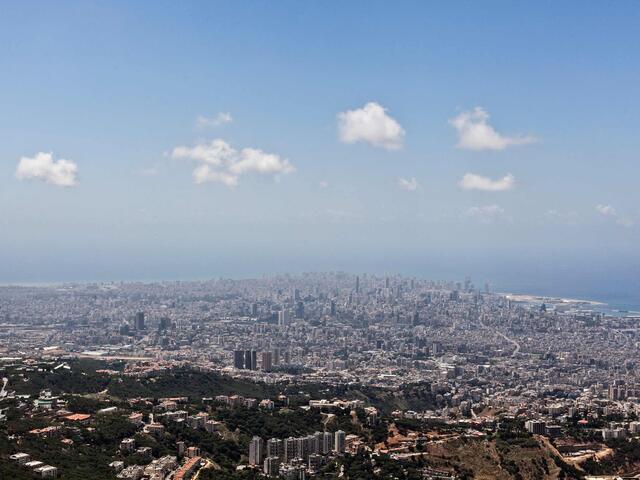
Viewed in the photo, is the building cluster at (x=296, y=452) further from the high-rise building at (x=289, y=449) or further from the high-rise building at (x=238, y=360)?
the high-rise building at (x=238, y=360)

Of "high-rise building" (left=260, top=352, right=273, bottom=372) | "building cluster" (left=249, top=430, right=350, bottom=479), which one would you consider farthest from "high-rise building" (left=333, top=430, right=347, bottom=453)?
"high-rise building" (left=260, top=352, right=273, bottom=372)

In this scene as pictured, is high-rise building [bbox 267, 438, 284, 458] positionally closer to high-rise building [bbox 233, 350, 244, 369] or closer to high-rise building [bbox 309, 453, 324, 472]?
high-rise building [bbox 309, 453, 324, 472]

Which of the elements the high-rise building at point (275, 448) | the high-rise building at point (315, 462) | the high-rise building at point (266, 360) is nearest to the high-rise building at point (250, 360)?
the high-rise building at point (266, 360)

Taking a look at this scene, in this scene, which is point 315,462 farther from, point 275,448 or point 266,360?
point 266,360

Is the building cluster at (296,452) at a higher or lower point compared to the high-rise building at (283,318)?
lower

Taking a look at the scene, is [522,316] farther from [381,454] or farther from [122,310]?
[381,454]

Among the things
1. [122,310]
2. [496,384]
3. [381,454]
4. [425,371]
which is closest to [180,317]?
[122,310]
